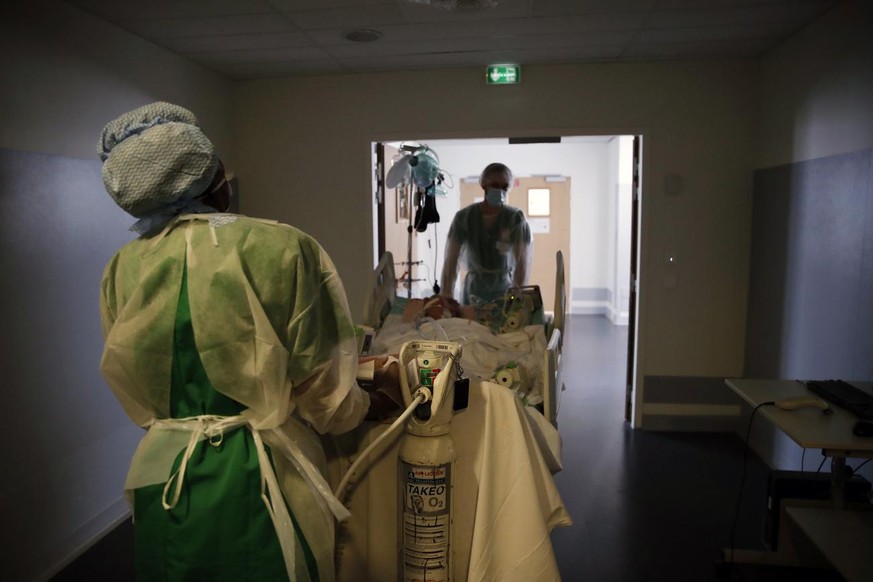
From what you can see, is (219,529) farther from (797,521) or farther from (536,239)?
(536,239)

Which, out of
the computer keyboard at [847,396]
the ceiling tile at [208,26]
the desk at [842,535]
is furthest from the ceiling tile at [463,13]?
the desk at [842,535]

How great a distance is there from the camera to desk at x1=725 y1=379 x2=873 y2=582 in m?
1.71

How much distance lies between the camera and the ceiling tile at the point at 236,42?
10.0 feet

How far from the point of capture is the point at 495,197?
367 cm

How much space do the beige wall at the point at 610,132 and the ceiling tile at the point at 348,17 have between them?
98cm

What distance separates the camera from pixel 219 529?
1211 millimetres

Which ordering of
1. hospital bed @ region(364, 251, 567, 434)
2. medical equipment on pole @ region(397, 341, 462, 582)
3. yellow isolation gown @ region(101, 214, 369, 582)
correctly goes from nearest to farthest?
yellow isolation gown @ region(101, 214, 369, 582)
medical equipment on pole @ region(397, 341, 462, 582)
hospital bed @ region(364, 251, 567, 434)

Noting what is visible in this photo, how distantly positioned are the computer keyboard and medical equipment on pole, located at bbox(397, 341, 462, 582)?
1.36 metres

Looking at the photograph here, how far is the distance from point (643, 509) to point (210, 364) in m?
2.34

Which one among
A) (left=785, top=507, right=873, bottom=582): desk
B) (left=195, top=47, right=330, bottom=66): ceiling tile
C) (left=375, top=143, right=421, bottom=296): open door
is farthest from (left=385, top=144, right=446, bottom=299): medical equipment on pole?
(left=785, top=507, right=873, bottom=582): desk

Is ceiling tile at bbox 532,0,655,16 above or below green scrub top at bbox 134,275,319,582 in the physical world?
above

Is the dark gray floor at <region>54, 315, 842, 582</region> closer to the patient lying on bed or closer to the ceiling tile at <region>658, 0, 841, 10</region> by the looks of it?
the patient lying on bed

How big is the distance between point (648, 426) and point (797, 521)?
1.87 m

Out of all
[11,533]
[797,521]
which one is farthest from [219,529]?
[797,521]
